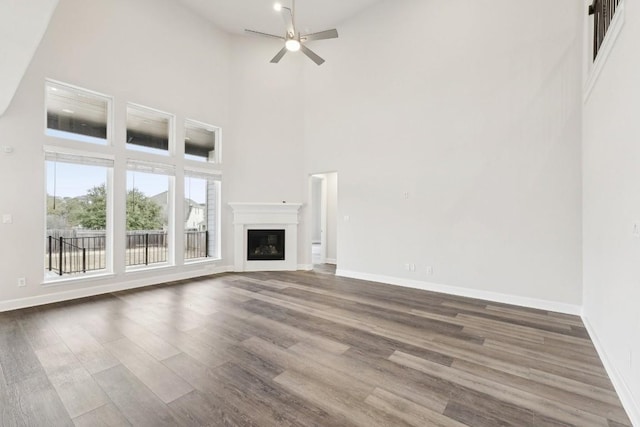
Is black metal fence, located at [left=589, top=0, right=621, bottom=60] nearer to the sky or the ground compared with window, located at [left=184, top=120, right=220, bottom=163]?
nearer to the sky

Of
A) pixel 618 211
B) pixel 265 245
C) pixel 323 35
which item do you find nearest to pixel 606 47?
pixel 618 211

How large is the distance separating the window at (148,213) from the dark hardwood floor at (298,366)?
1.33m

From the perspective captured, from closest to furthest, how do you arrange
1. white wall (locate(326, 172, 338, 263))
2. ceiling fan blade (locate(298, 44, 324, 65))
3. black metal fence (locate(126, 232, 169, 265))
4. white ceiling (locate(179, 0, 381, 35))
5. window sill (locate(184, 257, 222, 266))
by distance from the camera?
ceiling fan blade (locate(298, 44, 324, 65)), black metal fence (locate(126, 232, 169, 265)), white ceiling (locate(179, 0, 381, 35)), window sill (locate(184, 257, 222, 266)), white wall (locate(326, 172, 338, 263))

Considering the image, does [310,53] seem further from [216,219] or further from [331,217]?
[331,217]

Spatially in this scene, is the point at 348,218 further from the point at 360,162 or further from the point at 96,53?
the point at 96,53

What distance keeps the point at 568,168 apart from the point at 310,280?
4.56 metres

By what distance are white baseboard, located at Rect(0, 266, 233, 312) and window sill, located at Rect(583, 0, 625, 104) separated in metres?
6.87

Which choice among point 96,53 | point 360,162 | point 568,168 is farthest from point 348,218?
point 96,53

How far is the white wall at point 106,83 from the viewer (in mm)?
3865

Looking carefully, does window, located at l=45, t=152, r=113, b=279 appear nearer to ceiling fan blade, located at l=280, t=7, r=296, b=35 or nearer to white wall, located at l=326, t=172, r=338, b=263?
ceiling fan blade, located at l=280, t=7, r=296, b=35

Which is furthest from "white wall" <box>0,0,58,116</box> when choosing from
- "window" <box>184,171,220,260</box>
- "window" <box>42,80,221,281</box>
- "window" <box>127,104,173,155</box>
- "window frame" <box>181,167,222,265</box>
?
"window frame" <box>181,167,222,265</box>

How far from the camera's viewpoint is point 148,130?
538cm

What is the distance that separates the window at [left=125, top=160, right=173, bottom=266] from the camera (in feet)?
16.8

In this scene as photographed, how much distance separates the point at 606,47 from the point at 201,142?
Answer: 21.3ft
